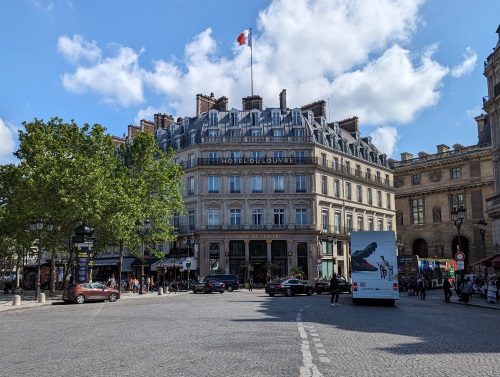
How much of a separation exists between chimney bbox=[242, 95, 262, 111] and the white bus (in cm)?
3859

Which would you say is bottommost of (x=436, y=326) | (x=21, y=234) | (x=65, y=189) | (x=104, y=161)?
(x=436, y=326)

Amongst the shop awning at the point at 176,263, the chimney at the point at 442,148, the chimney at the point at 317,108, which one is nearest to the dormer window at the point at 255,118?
the chimney at the point at 317,108

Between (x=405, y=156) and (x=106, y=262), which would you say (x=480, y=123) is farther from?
(x=106, y=262)

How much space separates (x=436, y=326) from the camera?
15648 mm

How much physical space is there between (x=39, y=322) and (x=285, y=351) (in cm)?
1081

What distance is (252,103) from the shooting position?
61.8 meters

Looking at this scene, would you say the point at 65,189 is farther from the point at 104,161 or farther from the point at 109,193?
the point at 104,161

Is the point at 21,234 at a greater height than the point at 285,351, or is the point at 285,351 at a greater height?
the point at 21,234

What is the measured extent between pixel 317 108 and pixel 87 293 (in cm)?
4218

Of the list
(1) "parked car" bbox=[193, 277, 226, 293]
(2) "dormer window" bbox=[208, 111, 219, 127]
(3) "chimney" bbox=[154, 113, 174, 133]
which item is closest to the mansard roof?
(2) "dormer window" bbox=[208, 111, 219, 127]

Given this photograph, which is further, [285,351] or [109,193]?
[109,193]

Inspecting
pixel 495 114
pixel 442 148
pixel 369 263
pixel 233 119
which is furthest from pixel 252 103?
pixel 369 263

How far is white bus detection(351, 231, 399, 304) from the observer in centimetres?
2466

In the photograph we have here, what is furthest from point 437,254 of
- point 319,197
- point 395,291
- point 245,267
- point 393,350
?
point 393,350
